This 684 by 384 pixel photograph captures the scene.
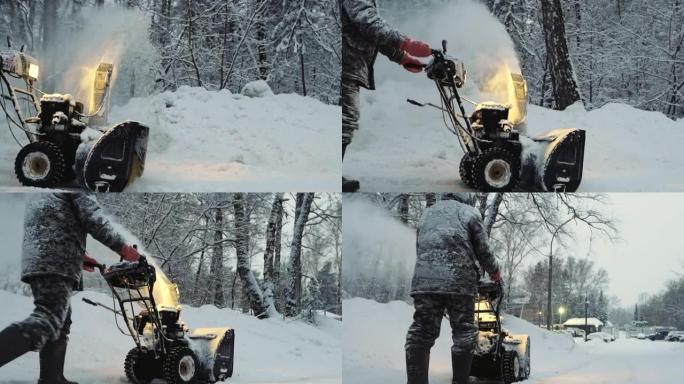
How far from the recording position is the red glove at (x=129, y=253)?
24.4ft

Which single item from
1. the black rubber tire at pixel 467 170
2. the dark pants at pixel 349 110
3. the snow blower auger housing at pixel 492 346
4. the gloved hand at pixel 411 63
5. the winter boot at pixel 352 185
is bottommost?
the snow blower auger housing at pixel 492 346

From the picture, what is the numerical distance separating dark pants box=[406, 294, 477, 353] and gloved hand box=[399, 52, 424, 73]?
1.72m

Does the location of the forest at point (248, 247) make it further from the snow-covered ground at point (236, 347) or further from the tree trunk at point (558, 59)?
the tree trunk at point (558, 59)

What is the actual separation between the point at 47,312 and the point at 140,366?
803mm

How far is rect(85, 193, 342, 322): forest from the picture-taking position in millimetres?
7789

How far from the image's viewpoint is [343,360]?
7.76 m

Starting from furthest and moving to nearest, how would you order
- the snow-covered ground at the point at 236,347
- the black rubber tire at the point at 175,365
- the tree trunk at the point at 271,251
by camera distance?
the tree trunk at the point at 271,251
the snow-covered ground at the point at 236,347
the black rubber tire at the point at 175,365

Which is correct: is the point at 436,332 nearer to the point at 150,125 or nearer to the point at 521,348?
the point at 521,348

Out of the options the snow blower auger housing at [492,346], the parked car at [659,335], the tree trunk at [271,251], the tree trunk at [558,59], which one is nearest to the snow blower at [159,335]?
the tree trunk at [271,251]

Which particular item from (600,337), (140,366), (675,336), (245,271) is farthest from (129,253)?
(675,336)

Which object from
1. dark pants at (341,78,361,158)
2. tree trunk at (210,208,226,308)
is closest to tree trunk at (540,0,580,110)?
dark pants at (341,78,361,158)

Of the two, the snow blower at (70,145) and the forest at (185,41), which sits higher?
the forest at (185,41)

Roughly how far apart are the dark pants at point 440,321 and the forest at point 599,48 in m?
1.69

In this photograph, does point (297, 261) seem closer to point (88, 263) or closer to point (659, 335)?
point (88, 263)
